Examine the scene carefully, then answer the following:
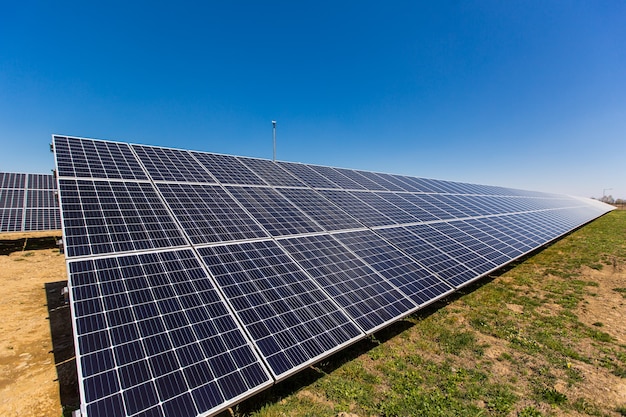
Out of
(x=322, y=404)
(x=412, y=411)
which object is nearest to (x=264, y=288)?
(x=322, y=404)

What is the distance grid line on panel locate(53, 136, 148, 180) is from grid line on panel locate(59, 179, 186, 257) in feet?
2.57

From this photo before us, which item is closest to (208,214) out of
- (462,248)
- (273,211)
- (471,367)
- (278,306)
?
(273,211)

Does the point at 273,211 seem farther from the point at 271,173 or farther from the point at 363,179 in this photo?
the point at 363,179

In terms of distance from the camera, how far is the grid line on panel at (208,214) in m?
10.0

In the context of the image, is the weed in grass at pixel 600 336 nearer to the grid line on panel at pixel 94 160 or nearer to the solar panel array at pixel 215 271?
the solar panel array at pixel 215 271

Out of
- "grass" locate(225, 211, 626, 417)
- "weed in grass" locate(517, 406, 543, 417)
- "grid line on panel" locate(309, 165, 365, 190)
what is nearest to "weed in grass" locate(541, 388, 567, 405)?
"grass" locate(225, 211, 626, 417)

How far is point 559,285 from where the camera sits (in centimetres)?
1595

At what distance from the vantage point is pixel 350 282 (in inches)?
394

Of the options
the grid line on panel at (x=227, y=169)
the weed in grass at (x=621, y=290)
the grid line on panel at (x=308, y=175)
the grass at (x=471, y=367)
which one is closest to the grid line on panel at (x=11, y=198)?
the grid line on panel at (x=227, y=169)

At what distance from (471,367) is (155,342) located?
9034mm

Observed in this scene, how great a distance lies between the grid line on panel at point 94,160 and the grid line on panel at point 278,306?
6.23 metres

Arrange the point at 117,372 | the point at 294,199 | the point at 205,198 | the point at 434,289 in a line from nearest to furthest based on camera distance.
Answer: the point at 117,372
the point at 434,289
the point at 205,198
the point at 294,199

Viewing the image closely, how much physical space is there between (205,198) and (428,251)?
36.6 ft

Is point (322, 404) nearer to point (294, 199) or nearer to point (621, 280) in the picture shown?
point (294, 199)
